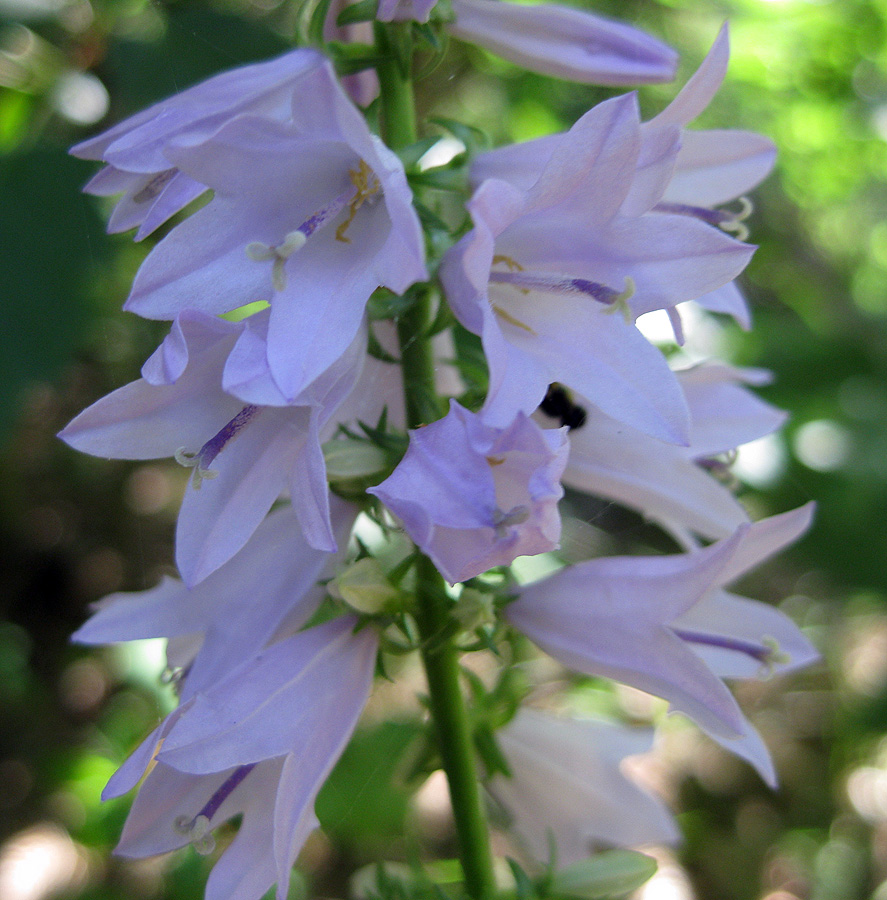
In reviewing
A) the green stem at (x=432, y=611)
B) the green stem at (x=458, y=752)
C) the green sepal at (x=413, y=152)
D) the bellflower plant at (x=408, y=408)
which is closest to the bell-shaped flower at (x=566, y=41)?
the bellflower plant at (x=408, y=408)

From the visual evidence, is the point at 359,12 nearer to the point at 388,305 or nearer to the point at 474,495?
the point at 388,305

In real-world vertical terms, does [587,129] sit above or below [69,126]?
above

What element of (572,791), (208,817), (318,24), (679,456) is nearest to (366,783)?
(572,791)

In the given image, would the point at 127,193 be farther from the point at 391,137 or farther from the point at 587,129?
the point at 587,129

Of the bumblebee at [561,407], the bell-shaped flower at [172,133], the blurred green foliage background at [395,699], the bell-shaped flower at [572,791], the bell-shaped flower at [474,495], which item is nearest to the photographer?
the bell-shaped flower at [474,495]

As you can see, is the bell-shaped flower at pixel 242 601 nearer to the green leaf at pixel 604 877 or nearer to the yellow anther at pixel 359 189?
the yellow anther at pixel 359 189

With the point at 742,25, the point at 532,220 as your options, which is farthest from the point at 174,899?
the point at 742,25

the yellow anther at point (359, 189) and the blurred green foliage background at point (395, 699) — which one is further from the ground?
the yellow anther at point (359, 189)
